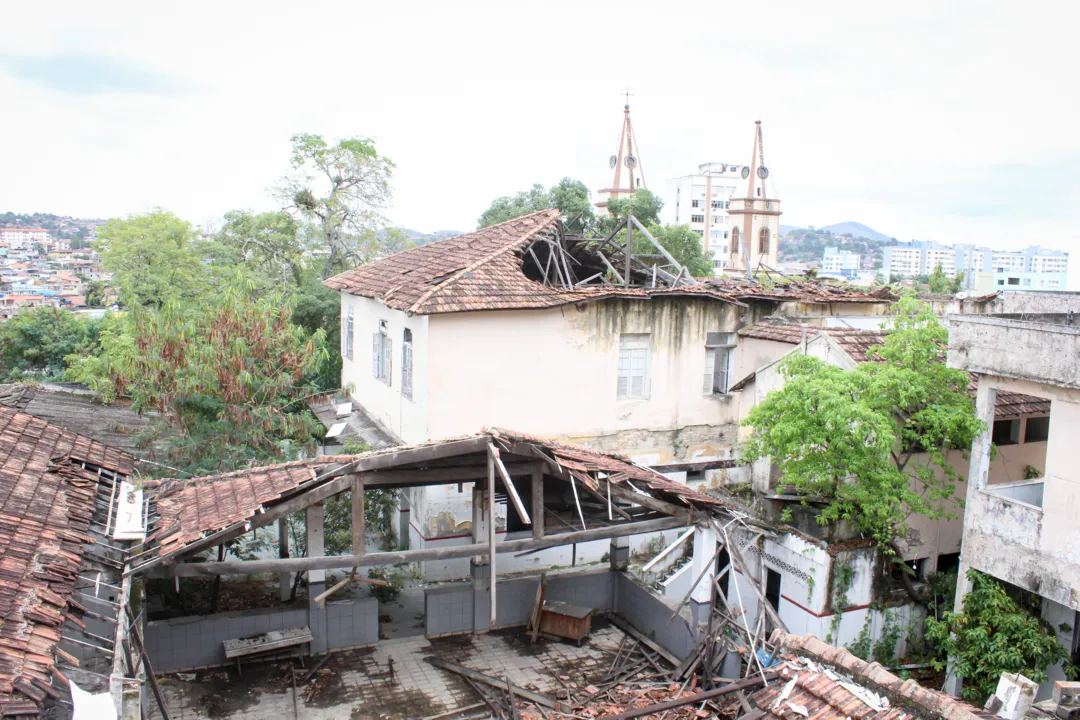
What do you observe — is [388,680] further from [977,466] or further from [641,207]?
[641,207]

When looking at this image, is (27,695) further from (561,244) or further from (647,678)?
(561,244)

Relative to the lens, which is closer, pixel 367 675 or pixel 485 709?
pixel 485 709

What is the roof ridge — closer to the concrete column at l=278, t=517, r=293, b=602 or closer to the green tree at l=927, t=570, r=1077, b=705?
the concrete column at l=278, t=517, r=293, b=602

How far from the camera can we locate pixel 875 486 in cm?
1390

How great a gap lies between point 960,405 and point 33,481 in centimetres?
1367

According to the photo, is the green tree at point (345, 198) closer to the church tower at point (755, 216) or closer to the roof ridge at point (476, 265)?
the roof ridge at point (476, 265)

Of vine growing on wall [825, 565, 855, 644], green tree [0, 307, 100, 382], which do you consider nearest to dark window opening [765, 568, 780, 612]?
vine growing on wall [825, 565, 855, 644]

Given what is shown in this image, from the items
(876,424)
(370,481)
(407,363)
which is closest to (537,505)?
(370,481)

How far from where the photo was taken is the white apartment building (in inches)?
4316

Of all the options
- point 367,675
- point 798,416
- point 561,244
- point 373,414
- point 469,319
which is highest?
point 561,244

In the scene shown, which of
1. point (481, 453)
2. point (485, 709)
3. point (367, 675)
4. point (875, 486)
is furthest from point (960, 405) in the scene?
point (367, 675)

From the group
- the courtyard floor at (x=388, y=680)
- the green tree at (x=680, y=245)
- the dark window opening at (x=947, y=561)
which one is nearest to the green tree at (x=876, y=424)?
the dark window opening at (x=947, y=561)

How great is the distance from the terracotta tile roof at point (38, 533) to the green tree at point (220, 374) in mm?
1915

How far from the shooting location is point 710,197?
110750 mm
